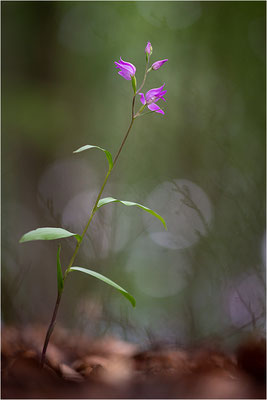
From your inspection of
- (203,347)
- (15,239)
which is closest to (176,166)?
(15,239)

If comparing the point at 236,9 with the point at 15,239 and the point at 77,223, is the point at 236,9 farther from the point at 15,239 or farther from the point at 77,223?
the point at 15,239

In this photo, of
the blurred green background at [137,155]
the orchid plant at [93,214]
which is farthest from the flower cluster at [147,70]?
the blurred green background at [137,155]

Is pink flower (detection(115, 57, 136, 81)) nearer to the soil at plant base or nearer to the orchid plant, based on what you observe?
the orchid plant

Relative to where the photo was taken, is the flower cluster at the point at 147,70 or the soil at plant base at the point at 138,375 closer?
the soil at plant base at the point at 138,375

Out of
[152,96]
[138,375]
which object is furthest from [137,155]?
[138,375]

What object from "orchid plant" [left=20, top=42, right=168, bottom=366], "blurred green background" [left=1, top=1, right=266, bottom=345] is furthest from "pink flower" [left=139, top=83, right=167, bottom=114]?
"blurred green background" [left=1, top=1, right=266, bottom=345]

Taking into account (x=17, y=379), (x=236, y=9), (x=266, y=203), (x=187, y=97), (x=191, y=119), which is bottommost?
(x=17, y=379)

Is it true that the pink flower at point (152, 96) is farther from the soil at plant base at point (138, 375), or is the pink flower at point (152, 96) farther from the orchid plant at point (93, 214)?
the soil at plant base at point (138, 375)
